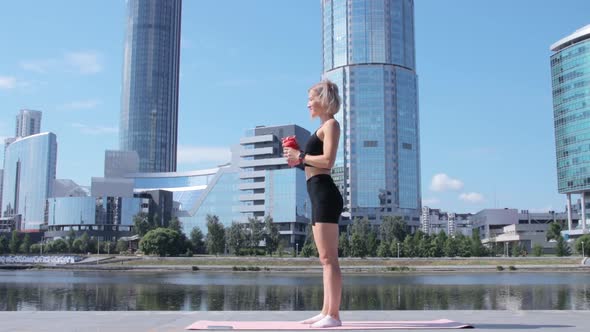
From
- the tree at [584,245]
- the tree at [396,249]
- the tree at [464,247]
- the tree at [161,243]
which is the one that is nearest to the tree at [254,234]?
the tree at [161,243]

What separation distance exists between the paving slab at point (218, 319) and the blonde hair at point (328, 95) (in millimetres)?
4269

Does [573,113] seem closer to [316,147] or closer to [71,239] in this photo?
[71,239]

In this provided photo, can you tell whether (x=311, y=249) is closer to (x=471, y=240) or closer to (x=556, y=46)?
(x=471, y=240)

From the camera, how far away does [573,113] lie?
140 metres

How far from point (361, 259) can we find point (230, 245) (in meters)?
38.2

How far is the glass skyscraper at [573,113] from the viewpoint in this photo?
13725cm

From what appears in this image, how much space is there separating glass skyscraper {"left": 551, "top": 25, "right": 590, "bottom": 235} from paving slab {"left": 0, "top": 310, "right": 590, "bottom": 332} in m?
140

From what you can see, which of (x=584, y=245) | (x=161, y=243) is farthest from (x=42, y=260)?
(x=584, y=245)

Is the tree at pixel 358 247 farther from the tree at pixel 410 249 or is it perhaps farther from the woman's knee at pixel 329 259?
the woman's knee at pixel 329 259

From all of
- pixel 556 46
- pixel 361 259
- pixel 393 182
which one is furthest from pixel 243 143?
pixel 556 46

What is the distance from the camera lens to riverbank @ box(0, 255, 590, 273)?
9762 centimetres

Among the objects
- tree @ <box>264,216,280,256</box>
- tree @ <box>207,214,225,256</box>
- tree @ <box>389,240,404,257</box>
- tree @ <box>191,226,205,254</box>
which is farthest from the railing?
tree @ <box>389,240,404,257</box>

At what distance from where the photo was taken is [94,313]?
1277 cm

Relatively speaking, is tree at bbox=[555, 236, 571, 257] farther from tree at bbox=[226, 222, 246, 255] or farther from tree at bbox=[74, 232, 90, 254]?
tree at bbox=[74, 232, 90, 254]
